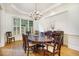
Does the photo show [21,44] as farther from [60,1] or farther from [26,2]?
[60,1]

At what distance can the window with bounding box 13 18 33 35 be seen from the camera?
181 cm

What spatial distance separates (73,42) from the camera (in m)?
1.77

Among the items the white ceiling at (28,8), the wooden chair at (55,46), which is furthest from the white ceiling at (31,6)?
the wooden chair at (55,46)

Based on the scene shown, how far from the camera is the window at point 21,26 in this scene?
1.81 meters

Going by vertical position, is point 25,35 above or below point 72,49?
above

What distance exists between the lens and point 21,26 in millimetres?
1821

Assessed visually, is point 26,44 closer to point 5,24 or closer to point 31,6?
point 5,24

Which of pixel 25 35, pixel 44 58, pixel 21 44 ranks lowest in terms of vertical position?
pixel 44 58

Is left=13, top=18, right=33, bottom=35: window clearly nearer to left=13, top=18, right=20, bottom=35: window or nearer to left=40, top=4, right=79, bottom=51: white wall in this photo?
left=13, top=18, right=20, bottom=35: window

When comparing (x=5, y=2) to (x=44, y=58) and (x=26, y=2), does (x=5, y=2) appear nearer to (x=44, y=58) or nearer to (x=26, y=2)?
(x=26, y=2)

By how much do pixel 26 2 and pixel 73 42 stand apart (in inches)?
39.9

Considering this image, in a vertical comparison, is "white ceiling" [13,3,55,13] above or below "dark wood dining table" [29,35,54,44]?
above

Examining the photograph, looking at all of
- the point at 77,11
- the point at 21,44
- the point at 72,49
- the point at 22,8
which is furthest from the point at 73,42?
the point at 22,8

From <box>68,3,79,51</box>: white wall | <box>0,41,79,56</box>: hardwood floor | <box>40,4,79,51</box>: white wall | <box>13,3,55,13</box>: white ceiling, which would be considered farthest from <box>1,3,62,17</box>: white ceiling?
<box>0,41,79,56</box>: hardwood floor
